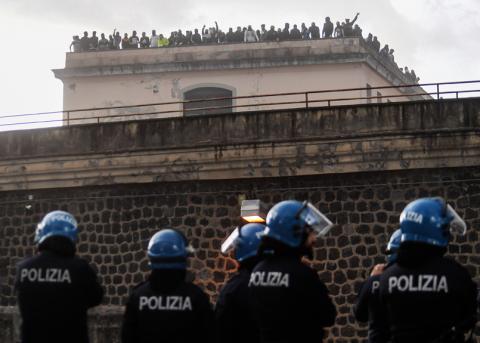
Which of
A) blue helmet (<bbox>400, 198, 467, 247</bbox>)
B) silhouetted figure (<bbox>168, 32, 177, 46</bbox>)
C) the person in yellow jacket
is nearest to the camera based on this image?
blue helmet (<bbox>400, 198, 467, 247</bbox>)


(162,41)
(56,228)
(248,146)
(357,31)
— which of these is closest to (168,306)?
(56,228)

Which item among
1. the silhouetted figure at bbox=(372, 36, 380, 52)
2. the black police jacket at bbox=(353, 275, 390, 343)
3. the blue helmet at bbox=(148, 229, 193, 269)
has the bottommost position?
the black police jacket at bbox=(353, 275, 390, 343)

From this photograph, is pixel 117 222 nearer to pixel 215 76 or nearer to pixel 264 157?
pixel 264 157

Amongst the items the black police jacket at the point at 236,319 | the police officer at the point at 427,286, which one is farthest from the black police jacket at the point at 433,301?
the black police jacket at the point at 236,319

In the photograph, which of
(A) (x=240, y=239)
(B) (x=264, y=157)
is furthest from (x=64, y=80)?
(A) (x=240, y=239)

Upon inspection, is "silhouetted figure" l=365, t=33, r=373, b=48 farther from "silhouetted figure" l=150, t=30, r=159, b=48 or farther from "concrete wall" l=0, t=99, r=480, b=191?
"concrete wall" l=0, t=99, r=480, b=191

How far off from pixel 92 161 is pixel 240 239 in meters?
14.8

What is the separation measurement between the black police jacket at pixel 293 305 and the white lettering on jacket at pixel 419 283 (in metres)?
0.54

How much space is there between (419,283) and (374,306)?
2106 millimetres

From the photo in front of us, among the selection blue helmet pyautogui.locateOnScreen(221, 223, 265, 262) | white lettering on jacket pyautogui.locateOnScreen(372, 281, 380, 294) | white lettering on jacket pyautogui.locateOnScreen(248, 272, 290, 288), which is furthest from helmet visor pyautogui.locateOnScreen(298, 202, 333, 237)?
white lettering on jacket pyautogui.locateOnScreen(372, 281, 380, 294)

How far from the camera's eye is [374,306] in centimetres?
866

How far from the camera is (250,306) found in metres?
7.55

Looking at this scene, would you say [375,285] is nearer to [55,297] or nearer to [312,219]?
[312,219]

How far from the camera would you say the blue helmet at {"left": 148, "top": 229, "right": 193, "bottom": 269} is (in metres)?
7.37
